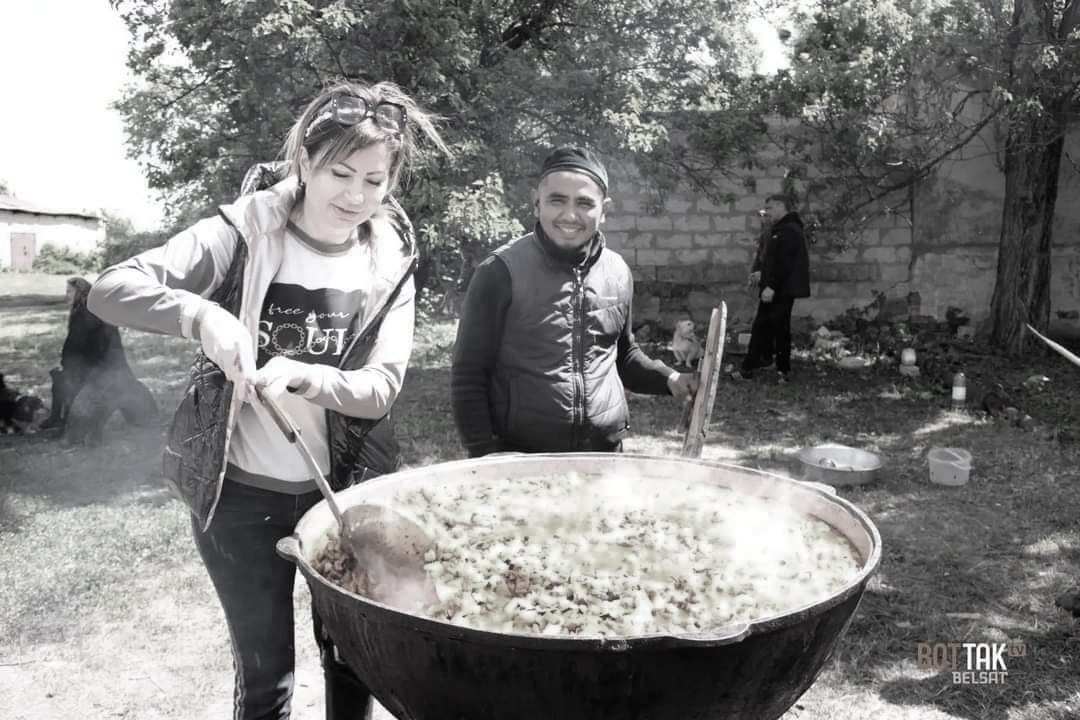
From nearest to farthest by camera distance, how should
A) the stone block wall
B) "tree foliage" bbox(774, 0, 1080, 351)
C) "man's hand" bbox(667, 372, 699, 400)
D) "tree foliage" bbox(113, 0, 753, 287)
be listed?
"man's hand" bbox(667, 372, 699, 400), "tree foliage" bbox(113, 0, 753, 287), "tree foliage" bbox(774, 0, 1080, 351), the stone block wall

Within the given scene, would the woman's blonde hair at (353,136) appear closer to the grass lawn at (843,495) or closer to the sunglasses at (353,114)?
the sunglasses at (353,114)

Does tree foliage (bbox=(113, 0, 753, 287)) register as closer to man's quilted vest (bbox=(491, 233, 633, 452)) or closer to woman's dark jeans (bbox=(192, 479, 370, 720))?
man's quilted vest (bbox=(491, 233, 633, 452))

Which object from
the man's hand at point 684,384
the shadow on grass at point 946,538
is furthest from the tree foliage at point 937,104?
the man's hand at point 684,384

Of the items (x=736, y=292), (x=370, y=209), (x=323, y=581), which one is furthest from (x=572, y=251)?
(x=736, y=292)

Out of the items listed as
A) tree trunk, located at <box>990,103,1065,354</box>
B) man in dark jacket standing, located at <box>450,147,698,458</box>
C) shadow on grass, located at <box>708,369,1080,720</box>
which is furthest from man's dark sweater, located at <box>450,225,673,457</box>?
tree trunk, located at <box>990,103,1065,354</box>

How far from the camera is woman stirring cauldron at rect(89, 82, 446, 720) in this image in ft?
6.61

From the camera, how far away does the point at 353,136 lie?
202 centimetres

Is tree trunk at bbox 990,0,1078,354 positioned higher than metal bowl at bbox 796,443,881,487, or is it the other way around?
tree trunk at bbox 990,0,1078,354

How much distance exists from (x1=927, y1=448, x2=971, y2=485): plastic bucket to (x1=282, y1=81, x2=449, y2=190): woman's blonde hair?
4.96 m

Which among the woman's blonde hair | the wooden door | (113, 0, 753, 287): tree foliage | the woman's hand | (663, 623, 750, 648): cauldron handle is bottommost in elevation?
the wooden door

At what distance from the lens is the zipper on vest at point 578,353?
112 inches

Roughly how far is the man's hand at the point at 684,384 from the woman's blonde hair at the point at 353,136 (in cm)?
114

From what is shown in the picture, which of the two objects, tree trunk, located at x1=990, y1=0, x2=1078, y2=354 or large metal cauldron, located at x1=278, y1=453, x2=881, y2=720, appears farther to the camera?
tree trunk, located at x1=990, y1=0, x2=1078, y2=354

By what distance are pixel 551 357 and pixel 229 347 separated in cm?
127
